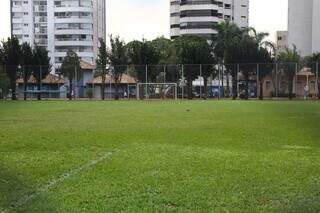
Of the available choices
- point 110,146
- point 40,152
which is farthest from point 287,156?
point 40,152

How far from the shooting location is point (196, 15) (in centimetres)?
11525

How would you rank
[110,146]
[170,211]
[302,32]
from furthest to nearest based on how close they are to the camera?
[302,32] → [110,146] → [170,211]

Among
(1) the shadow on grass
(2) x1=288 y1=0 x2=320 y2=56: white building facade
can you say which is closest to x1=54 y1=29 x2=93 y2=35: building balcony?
(2) x1=288 y1=0 x2=320 y2=56: white building facade

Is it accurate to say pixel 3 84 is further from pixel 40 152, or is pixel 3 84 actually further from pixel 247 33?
pixel 40 152

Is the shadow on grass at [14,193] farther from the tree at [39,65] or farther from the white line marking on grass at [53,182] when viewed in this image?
the tree at [39,65]

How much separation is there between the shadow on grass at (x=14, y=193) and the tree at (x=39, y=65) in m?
52.8

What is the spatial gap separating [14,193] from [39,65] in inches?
2316

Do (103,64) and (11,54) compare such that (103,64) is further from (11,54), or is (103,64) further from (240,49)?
(240,49)

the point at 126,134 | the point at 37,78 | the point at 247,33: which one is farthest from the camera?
the point at 247,33

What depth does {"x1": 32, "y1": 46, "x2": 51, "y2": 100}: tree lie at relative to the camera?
61.7m

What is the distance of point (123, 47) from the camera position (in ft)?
214

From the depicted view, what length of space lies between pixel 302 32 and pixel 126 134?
332 ft

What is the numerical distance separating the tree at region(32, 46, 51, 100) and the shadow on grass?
173 ft

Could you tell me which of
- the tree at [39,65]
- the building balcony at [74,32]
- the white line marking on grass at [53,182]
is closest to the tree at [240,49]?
the tree at [39,65]
